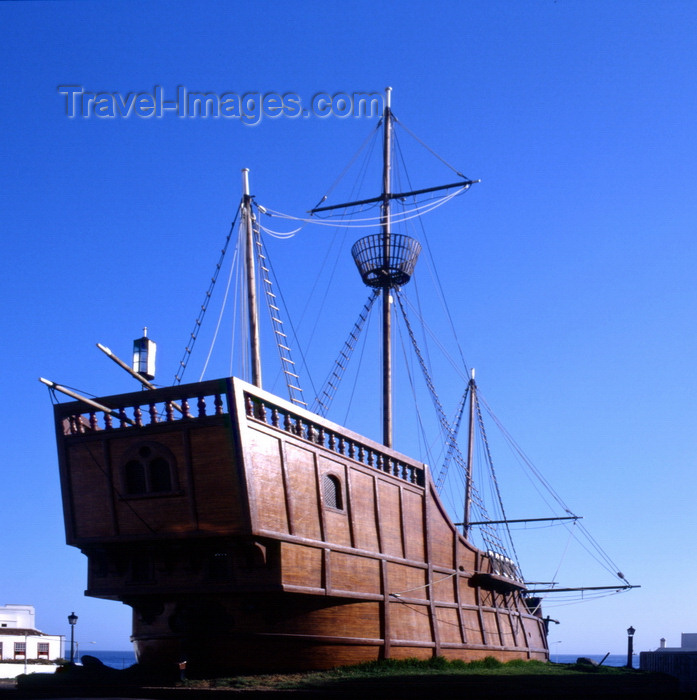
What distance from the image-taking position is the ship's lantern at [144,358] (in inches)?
610

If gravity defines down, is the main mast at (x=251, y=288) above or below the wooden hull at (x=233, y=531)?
above

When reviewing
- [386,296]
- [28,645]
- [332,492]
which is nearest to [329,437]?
[332,492]

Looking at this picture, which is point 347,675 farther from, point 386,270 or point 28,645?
point 28,645

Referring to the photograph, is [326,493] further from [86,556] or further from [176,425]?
[86,556]

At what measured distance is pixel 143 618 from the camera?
15.2 meters

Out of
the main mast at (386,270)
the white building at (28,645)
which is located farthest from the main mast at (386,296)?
the white building at (28,645)

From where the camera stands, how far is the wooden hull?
13.8 m

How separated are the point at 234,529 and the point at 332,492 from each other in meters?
2.64

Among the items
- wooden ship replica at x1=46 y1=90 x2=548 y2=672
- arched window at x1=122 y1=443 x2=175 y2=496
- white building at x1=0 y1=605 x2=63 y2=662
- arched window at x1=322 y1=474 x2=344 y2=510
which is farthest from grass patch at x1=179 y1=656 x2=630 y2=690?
white building at x1=0 y1=605 x2=63 y2=662

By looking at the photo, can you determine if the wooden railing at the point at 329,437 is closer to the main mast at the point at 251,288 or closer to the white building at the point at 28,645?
the main mast at the point at 251,288

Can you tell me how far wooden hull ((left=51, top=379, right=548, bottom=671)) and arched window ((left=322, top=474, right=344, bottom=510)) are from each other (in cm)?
4

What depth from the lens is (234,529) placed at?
13.6m

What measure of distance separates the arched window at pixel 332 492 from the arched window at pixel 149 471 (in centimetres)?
277

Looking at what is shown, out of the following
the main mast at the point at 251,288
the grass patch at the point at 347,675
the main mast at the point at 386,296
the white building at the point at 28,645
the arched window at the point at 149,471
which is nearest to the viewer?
the grass patch at the point at 347,675
